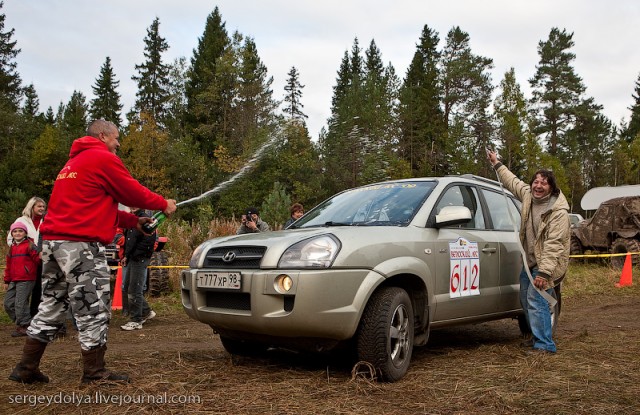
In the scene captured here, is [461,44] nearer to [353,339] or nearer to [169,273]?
[169,273]

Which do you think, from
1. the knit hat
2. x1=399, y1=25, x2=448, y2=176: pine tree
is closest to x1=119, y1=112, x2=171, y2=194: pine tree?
x1=399, y1=25, x2=448, y2=176: pine tree

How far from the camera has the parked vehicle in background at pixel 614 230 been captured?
49.9ft

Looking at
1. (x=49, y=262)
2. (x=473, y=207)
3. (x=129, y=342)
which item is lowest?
(x=129, y=342)

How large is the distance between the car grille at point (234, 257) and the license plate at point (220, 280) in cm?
8

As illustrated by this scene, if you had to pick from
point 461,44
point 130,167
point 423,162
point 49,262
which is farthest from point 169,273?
point 461,44

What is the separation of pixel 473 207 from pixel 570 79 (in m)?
49.8

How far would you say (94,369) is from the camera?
4.05 meters

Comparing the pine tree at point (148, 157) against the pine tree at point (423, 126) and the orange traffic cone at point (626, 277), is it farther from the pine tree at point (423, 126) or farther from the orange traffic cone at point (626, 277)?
the orange traffic cone at point (626, 277)

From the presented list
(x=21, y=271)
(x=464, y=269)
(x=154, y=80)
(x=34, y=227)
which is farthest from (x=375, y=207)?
(x=154, y=80)

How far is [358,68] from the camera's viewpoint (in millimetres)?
64250

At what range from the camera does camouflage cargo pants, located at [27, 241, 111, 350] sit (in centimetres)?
400

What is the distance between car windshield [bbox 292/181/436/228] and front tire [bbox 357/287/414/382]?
74cm

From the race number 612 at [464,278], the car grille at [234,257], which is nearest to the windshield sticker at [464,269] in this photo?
the race number 612 at [464,278]

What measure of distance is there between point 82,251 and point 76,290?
284 mm
